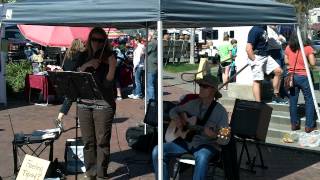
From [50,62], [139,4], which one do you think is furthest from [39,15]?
[50,62]

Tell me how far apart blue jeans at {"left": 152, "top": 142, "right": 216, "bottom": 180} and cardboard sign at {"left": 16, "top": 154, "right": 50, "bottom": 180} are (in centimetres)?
129

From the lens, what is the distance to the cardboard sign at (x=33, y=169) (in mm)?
6125

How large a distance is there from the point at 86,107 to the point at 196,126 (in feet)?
4.67

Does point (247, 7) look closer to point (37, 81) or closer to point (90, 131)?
point (90, 131)

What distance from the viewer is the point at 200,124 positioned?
5.94 meters

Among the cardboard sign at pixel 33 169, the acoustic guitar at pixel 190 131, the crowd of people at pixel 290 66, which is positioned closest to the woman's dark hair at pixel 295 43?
the crowd of people at pixel 290 66

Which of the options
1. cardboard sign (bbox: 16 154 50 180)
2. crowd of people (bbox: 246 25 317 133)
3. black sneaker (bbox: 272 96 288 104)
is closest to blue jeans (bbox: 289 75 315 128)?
crowd of people (bbox: 246 25 317 133)

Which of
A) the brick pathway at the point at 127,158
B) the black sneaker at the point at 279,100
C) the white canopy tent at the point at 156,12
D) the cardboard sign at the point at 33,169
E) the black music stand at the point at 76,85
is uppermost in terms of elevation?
the white canopy tent at the point at 156,12

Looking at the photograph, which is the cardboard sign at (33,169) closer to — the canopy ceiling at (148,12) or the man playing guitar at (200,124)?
the man playing guitar at (200,124)

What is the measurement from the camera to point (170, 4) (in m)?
5.04

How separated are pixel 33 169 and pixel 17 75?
11.0 m

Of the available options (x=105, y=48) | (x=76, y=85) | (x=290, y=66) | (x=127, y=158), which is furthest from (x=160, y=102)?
(x=290, y=66)

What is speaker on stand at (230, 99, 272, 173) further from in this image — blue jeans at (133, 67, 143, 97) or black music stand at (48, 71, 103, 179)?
blue jeans at (133, 67, 143, 97)

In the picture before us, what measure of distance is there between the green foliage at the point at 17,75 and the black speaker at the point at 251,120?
1018 cm
